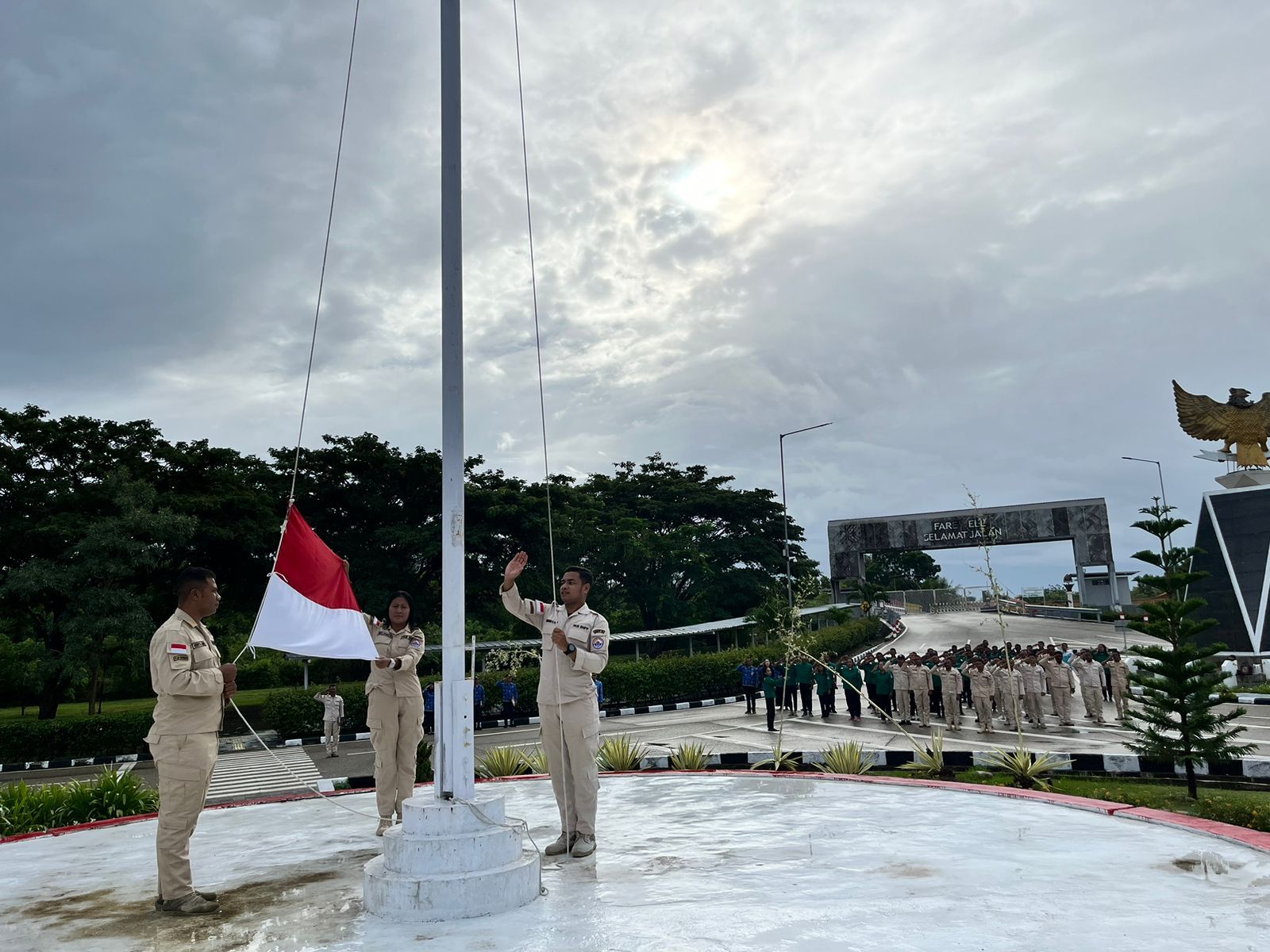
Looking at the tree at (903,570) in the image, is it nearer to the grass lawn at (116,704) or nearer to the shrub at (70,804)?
the grass lawn at (116,704)

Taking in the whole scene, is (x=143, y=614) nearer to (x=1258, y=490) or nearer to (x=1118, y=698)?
(x=1118, y=698)

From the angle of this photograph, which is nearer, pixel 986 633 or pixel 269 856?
pixel 269 856

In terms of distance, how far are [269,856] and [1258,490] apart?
100ft

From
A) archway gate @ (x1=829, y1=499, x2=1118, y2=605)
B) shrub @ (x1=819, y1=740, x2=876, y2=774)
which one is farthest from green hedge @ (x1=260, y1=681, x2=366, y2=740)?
archway gate @ (x1=829, y1=499, x2=1118, y2=605)

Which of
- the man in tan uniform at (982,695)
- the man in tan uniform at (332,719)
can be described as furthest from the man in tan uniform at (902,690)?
the man in tan uniform at (332,719)

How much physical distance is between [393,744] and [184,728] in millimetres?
1889

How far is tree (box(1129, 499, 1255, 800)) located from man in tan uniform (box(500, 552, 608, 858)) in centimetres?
735

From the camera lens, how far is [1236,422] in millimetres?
28859

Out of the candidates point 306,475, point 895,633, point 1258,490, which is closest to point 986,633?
point 895,633

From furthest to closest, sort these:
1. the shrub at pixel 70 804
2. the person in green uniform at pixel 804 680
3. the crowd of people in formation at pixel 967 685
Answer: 1. the person in green uniform at pixel 804 680
2. the crowd of people in formation at pixel 967 685
3. the shrub at pixel 70 804

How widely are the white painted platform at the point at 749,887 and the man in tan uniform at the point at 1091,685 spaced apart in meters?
12.3

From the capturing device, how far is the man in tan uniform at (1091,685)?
17.6 m

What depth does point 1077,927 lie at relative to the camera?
12.7ft

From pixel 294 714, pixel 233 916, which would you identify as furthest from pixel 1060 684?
pixel 294 714
